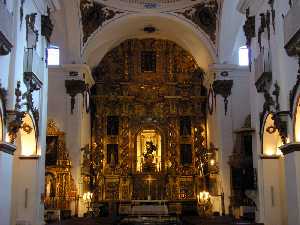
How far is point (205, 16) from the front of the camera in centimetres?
2244

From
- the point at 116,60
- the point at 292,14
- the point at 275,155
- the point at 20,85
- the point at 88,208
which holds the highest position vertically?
the point at 116,60

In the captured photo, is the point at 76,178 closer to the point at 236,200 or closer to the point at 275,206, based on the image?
the point at 236,200

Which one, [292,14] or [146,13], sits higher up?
[146,13]

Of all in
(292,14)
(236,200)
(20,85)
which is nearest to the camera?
(292,14)

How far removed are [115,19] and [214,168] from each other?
26.8 feet

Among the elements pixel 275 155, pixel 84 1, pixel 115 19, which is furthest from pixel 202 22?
pixel 275 155

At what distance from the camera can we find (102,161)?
80.8ft

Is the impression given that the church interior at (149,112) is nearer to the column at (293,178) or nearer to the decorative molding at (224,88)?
the decorative molding at (224,88)

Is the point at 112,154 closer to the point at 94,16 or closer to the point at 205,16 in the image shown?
the point at 94,16

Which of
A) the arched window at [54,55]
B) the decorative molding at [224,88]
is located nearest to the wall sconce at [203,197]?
the decorative molding at [224,88]

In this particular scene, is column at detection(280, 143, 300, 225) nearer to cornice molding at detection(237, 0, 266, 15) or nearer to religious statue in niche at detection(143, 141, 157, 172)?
cornice molding at detection(237, 0, 266, 15)

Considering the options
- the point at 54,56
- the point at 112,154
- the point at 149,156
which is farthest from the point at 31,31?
the point at 149,156

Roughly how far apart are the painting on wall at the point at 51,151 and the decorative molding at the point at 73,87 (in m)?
1.66

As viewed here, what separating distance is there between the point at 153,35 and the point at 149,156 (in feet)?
20.5
